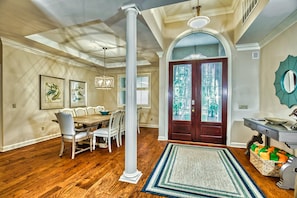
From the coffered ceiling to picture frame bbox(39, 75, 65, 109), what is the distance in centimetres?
85

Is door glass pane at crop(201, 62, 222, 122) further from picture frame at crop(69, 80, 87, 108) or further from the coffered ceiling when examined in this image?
picture frame at crop(69, 80, 87, 108)

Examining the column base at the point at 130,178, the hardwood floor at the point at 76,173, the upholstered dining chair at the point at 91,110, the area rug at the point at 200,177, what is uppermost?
the upholstered dining chair at the point at 91,110

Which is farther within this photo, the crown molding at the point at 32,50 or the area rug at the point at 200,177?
the crown molding at the point at 32,50

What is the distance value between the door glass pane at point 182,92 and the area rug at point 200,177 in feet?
3.97

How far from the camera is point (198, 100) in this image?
13.5 ft

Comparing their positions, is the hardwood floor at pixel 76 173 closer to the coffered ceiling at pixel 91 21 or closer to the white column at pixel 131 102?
the white column at pixel 131 102

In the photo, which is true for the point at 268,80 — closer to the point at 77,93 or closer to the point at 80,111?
the point at 80,111

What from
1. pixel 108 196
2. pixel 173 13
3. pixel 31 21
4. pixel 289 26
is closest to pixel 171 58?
pixel 173 13

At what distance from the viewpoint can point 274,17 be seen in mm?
2406

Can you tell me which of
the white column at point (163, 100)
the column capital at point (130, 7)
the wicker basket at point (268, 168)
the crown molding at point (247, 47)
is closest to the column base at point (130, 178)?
the wicker basket at point (268, 168)

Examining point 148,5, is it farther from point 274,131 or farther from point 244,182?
point 244,182

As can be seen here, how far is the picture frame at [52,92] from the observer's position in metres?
4.34

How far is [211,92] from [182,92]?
0.78 metres

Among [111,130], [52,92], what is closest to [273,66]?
[111,130]
